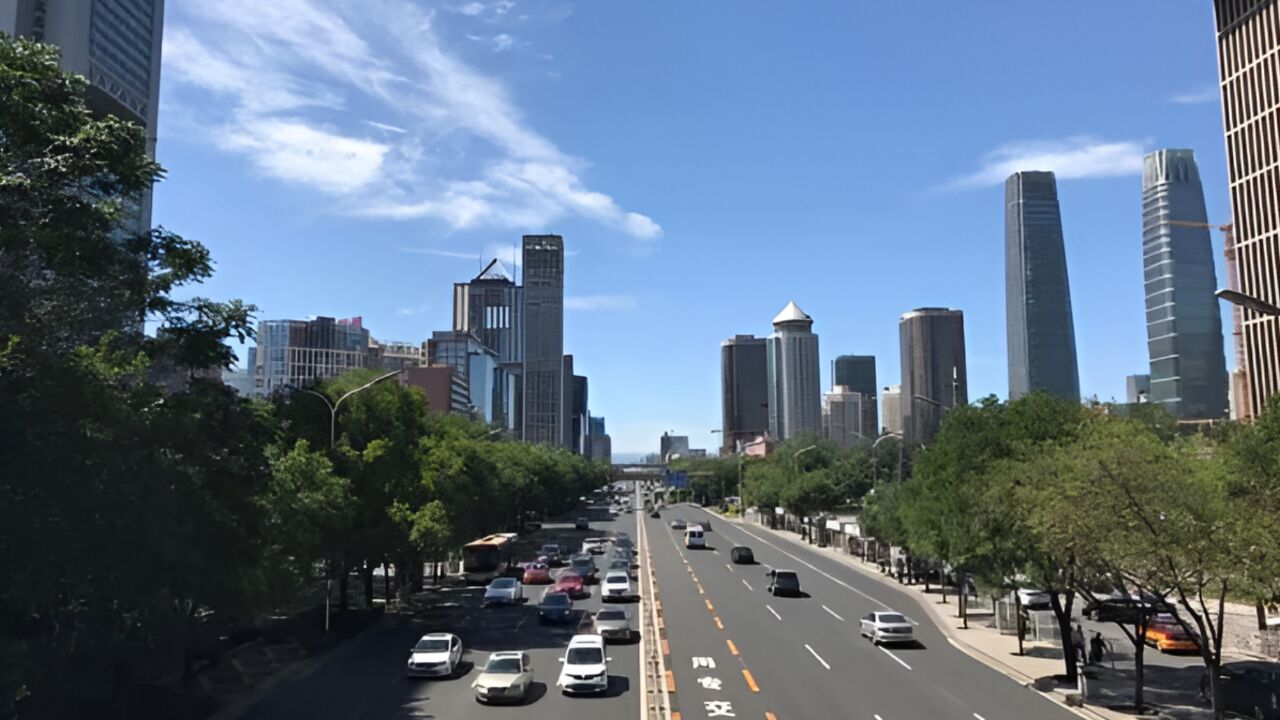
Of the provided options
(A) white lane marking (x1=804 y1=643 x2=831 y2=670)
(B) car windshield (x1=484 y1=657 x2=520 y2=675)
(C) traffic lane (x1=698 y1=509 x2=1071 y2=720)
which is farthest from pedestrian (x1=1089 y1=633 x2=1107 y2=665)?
(B) car windshield (x1=484 y1=657 x2=520 y2=675)

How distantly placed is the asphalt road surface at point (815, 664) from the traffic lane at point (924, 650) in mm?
54

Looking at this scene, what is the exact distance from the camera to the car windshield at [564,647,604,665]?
26.7 meters

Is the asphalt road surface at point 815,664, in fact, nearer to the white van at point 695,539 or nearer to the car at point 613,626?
the car at point 613,626

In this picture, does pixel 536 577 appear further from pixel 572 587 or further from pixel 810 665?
pixel 810 665

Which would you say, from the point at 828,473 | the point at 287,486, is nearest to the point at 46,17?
the point at 828,473

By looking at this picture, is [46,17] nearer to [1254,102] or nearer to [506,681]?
[506,681]

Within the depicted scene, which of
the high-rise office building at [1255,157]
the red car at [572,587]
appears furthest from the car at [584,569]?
the high-rise office building at [1255,157]

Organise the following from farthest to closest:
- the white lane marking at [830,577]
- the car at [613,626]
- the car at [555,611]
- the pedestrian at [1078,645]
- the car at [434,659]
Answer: the white lane marking at [830,577], the car at [555,611], the car at [613,626], the car at [434,659], the pedestrian at [1078,645]

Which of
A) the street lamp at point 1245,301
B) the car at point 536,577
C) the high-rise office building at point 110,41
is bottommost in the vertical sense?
the car at point 536,577

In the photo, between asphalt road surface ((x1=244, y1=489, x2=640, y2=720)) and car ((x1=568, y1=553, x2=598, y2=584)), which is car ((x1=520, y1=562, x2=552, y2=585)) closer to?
car ((x1=568, y1=553, x2=598, y2=584))

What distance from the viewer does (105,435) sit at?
16500 mm

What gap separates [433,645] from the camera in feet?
97.1

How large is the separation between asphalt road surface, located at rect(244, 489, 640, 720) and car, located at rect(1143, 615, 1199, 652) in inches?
755

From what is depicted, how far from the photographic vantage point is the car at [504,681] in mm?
24719
